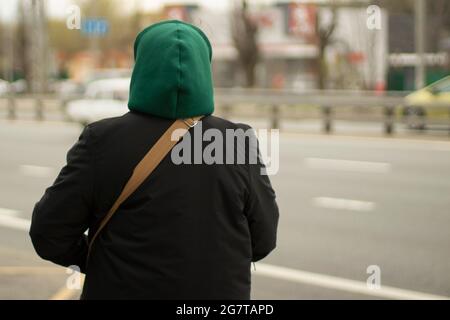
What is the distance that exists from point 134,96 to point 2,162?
1295 cm

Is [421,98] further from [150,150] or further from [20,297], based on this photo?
[150,150]

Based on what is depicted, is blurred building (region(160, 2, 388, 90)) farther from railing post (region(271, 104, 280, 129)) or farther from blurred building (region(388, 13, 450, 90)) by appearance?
railing post (region(271, 104, 280, 129))

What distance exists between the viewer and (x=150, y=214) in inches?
95.3

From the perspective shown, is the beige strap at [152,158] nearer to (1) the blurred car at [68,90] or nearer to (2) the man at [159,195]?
(2) the man at [159,195]

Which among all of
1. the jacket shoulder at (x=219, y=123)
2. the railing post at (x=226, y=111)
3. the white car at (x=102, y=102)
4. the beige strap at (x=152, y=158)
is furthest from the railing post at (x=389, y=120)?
the beige strap at (x=152, y=158)

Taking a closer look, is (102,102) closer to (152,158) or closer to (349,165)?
(349,165)

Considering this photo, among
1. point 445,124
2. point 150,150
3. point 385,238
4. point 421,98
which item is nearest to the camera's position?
point 150,150

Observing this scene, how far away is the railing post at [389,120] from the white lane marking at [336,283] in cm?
1302

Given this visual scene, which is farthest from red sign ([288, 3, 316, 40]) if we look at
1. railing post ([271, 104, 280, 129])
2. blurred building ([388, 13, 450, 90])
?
railing post ([271, 104, 280, 129])

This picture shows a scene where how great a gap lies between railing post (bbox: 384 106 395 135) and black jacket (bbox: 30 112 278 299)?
1712cm

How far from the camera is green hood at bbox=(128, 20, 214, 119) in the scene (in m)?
2.40

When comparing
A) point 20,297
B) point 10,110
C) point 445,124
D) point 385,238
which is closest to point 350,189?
point 385,238

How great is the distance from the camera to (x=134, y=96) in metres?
2.46

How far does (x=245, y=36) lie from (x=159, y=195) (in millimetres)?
32910
